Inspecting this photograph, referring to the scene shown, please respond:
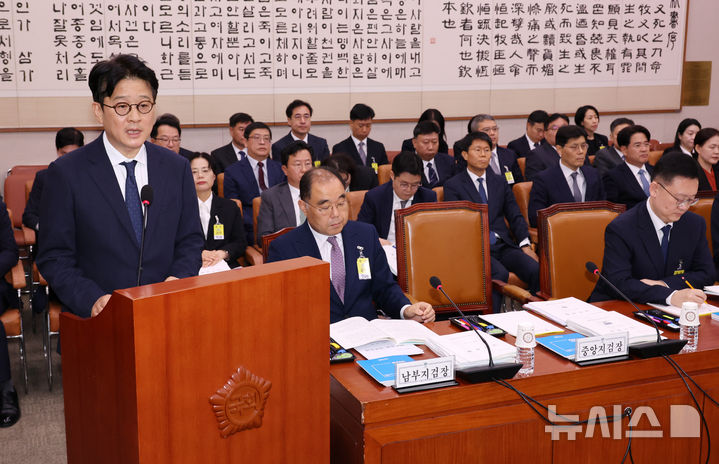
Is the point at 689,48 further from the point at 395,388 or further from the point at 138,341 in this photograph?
the point at 138,341

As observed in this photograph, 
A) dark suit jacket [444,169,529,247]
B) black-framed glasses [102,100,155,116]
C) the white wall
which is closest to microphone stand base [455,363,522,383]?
black-framed glasses [102,100,155,116]

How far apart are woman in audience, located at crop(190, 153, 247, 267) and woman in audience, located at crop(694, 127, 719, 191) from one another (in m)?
3.17

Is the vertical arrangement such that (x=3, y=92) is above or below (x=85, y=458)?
above

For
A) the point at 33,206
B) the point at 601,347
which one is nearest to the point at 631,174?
the point at 601,347

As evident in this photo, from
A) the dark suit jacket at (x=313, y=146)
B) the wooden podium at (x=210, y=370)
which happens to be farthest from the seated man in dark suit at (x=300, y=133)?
the wooden podium at (x=210, y=370)

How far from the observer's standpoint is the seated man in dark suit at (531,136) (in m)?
6.78

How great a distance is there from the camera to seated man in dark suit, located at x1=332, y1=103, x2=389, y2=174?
6336 mm

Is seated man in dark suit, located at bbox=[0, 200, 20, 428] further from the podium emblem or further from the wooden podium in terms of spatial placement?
the podium emblem

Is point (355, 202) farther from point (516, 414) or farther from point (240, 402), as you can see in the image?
point (240, 402)

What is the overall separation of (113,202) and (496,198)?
315 cm

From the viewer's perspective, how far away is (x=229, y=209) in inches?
168

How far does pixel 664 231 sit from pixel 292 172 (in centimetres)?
225

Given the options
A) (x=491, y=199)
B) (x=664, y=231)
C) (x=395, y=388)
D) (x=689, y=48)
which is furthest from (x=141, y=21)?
Result: (x=689, y=48)

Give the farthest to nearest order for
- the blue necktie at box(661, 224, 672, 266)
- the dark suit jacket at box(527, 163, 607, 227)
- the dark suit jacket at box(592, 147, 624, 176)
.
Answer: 1. the dark suit jacket at box(592, 147, 624, 176)
2. the dark suit jacket at box(527, 163, 607, 227)
3. the blue necktie at box(661, 224, 672, 266)
